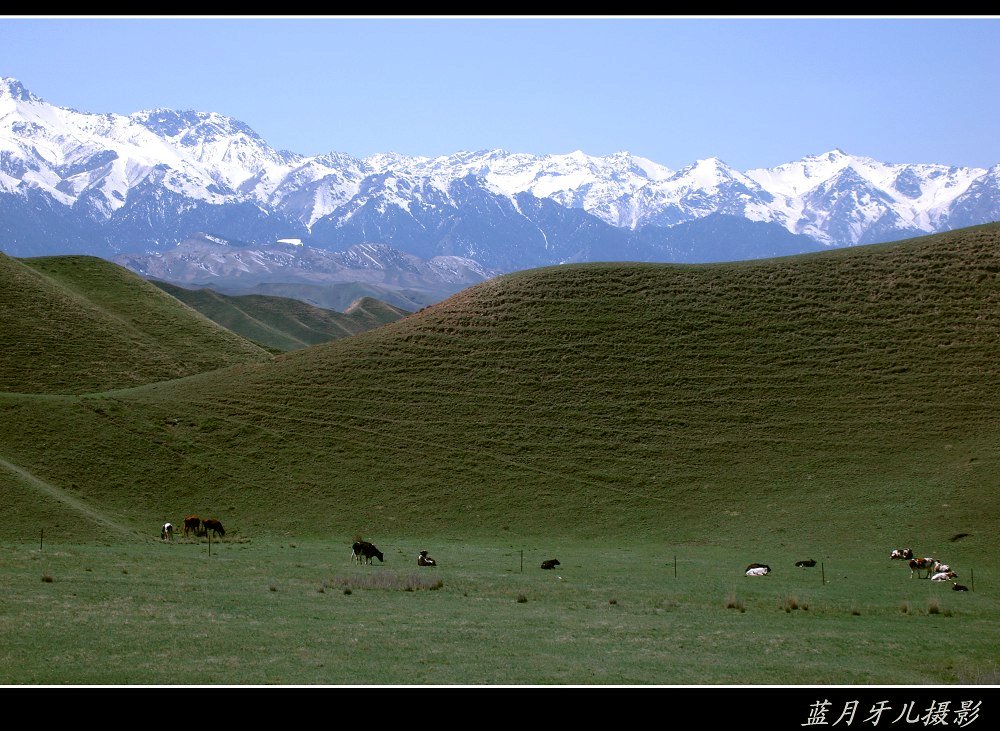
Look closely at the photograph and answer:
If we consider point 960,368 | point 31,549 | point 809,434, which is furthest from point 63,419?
point 960,368

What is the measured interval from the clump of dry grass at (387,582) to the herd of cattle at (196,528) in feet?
60.3

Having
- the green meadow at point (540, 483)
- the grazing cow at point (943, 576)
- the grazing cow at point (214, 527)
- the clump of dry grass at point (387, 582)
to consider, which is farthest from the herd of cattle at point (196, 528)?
the grazing cow at point (943, 576)

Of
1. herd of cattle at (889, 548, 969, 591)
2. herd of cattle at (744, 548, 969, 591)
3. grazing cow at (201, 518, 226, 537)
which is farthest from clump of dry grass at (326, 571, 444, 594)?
herd of cattle at (889, 548, 969, 591)

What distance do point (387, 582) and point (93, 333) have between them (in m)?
91.1

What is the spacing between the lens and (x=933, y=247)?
323 ft

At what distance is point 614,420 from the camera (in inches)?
3004

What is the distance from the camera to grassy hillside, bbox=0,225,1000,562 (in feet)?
197

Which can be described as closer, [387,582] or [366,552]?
[387,582]

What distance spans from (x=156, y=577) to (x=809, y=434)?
51071 mm

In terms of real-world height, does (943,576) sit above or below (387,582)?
above

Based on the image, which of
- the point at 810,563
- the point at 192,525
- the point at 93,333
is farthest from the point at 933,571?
the point at 93,333

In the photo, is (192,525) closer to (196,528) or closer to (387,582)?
(196,528)

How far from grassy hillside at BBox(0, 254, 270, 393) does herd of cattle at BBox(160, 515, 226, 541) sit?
165 ft

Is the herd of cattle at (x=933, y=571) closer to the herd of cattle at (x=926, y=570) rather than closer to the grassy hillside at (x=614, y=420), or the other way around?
the herd of cattle at (x=926, y=570)
